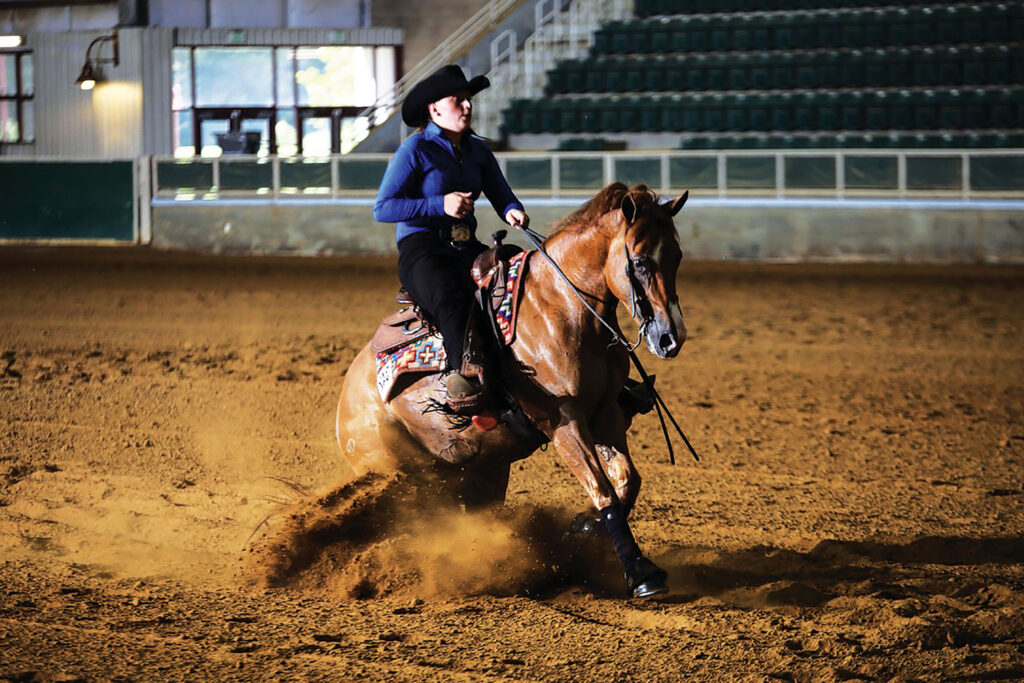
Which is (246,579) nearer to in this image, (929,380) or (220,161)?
(929,380)

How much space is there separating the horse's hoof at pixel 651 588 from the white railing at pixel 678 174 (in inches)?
565

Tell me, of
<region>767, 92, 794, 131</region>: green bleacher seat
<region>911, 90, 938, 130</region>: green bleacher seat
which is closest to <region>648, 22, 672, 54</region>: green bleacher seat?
<region>767, 92, 794, 131</region>: green bleacher seat

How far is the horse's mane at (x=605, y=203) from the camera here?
4699 millimetres

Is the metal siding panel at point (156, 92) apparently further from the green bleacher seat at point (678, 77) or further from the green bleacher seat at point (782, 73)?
the green bleacher seat at point (782, 73)

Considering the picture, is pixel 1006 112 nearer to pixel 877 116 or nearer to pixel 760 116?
pixel 877 116

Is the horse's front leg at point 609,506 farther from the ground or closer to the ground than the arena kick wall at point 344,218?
closer to the ground

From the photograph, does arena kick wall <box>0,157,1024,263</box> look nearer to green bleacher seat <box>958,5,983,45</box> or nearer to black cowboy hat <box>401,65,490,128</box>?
green bleacher seat <box>958,5,983,45</box>

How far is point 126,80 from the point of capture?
27.8 metres

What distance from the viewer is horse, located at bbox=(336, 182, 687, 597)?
4621 mm

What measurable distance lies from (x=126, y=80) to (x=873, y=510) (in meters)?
25.0

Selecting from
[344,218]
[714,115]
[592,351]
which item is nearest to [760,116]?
[714,115]

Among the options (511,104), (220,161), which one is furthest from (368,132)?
(220,161)

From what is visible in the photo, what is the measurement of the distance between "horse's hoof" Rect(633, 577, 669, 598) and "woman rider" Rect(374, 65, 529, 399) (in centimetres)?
104

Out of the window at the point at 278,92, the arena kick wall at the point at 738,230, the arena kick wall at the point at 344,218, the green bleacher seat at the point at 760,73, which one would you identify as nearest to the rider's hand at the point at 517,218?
the arena kick wall at the point at 738,230
